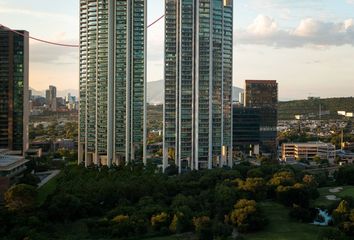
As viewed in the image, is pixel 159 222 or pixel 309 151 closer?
pixel 159 222

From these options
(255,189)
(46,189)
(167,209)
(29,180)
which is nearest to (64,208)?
(167,209)

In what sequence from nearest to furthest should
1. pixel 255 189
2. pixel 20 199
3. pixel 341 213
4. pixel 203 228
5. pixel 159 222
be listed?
1. pixel 203 228
2. pixel 159 222
3. pixel 341 213
4. pixel 20 199
5. pixel 255 189

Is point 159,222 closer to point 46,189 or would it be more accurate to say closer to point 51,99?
point 46,189

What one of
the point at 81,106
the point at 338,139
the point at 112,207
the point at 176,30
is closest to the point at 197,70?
the point at 176,30

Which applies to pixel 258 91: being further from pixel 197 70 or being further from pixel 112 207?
pixel 112 207

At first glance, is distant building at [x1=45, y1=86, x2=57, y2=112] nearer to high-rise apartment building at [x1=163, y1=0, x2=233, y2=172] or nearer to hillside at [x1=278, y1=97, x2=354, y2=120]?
hillside at [x1=278, y1=97, x2=354, y2=120]

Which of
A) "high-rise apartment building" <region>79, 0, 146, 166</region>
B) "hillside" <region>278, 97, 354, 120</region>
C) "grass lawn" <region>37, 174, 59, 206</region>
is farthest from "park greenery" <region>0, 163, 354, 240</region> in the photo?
"hillside" <region>278, 97, 354, 120</region>
